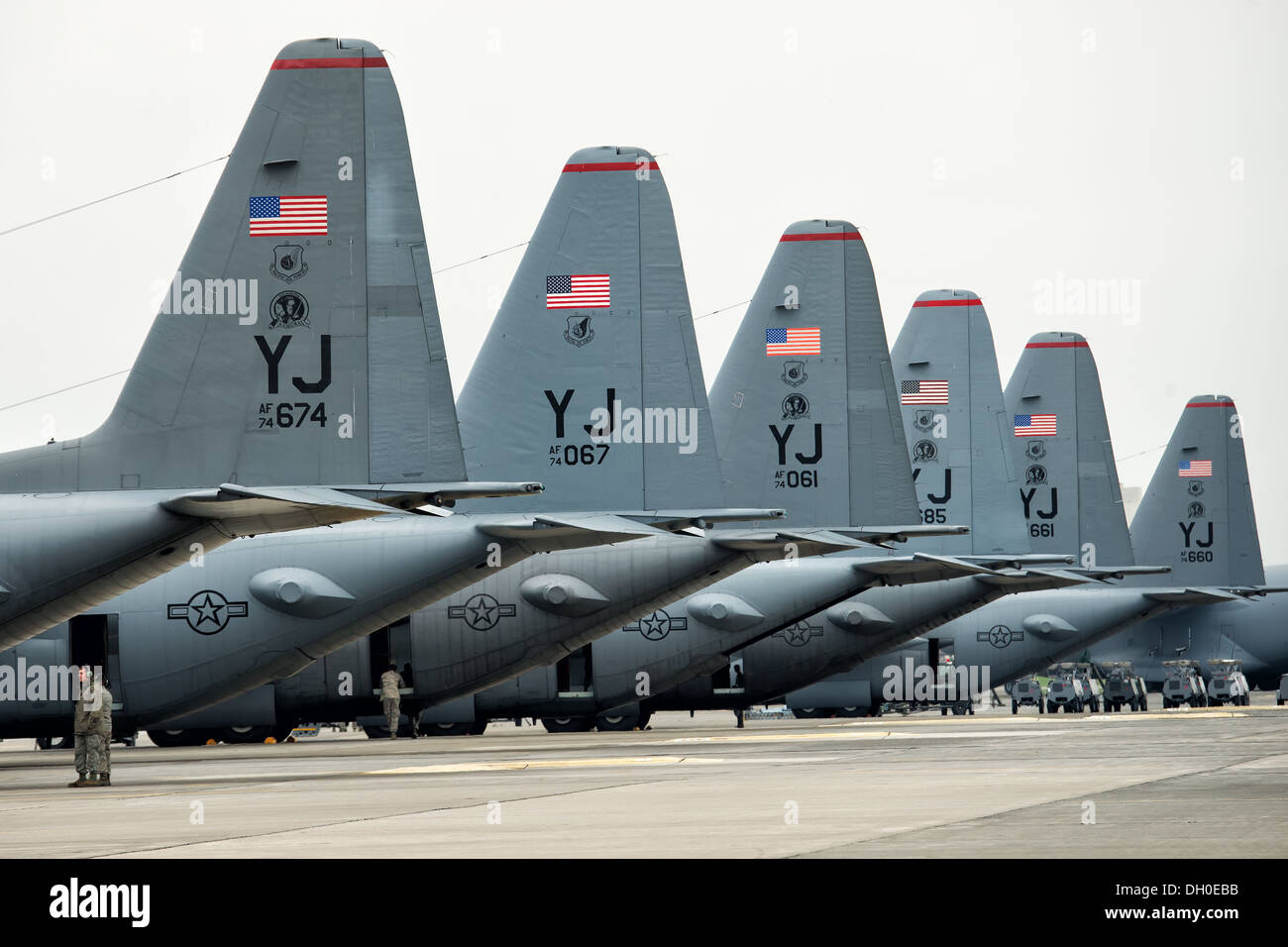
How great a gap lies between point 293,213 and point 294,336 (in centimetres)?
183

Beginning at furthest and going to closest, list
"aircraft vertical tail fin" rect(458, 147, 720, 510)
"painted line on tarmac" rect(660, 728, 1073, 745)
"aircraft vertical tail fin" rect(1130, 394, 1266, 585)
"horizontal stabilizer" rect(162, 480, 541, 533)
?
1. "aircraft vertical tail fin" rect(1130, 394, 1266, 585)
2. "painted line on tarmac" rect(660, 728, 1073, 745)
3. "aircraft vertical tail fin" rect(458, 147, 720, 510)
4. "horizontal stabilizer" rect(162, 480, 541, 533)

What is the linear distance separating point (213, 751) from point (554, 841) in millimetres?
20911

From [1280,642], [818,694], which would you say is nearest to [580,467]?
[818,694]

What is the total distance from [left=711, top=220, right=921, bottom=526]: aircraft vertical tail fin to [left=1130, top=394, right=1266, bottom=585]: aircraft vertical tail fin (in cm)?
3197

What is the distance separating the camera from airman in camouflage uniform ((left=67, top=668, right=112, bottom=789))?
78.2 ft

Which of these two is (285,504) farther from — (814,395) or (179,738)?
(814,395)

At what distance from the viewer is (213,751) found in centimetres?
3334

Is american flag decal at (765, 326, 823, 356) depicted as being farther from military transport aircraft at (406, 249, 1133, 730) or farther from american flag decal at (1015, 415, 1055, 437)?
american flag decal at (1015, 415, 1055, 437)

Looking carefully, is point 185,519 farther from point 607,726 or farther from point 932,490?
point 932,490

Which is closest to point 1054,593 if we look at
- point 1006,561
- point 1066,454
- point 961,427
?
point 1066,454

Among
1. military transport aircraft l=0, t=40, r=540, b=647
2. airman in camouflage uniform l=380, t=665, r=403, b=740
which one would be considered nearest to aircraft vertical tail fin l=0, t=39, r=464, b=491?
military transport aircraft l=0, t=40, r=540, b=647

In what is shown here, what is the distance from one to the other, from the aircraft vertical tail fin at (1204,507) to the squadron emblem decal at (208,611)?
48.5 meters

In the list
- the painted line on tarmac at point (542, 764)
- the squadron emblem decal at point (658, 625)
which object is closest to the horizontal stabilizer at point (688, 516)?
the squadron emblem decal at point (658, 625)

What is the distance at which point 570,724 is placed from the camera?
4441 cm
